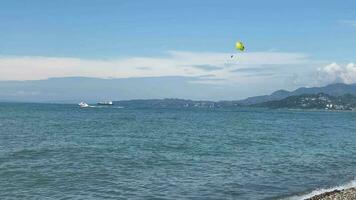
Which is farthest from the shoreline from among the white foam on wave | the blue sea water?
the blue sea water

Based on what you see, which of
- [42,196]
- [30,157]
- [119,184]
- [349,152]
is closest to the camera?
[42,196]

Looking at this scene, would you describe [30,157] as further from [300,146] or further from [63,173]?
[300,146]

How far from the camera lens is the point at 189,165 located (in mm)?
46656

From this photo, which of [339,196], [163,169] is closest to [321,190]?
[339,196]

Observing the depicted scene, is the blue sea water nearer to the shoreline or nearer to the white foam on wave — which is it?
the white foam on wave

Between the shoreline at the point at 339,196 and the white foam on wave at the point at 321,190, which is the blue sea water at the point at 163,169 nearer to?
the white foam on wave at the point at 321,190

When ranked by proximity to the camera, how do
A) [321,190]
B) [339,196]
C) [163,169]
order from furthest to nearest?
[163,169] → [321,190] → [339,196]

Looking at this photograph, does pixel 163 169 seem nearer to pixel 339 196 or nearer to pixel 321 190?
pixel 321 190

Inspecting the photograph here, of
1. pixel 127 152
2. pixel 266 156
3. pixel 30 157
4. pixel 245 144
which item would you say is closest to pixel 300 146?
pixel 245 144

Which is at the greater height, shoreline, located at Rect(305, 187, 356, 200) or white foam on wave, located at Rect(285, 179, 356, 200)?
shoreline, located at Rect(305, 187, 356, 200)

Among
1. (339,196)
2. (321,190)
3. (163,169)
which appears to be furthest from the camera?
(163,169)

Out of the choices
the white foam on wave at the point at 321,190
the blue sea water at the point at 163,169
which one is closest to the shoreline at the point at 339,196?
the white foam on wave at the point at 321,190

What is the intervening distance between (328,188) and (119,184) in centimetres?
1397

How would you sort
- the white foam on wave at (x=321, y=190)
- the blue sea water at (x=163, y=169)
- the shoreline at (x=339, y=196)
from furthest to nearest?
the blue sea water at (x=163, y=169) < the white foam on wave at (x=321, y=190) < the shoreline at (x=339, y=196)
